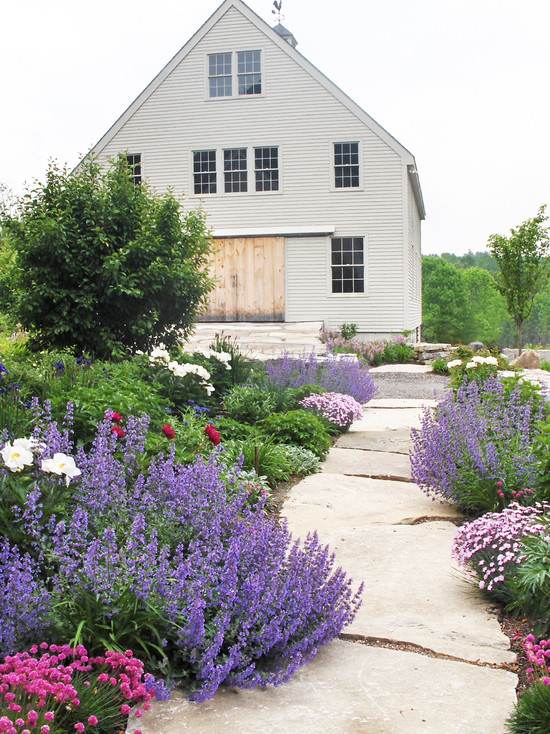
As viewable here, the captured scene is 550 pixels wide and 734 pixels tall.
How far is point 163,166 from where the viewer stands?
2278 cm

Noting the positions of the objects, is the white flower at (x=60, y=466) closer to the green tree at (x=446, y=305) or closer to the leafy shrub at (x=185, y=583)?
the leafy shrub at (x=185, y=583)

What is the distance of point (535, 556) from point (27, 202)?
877 cm

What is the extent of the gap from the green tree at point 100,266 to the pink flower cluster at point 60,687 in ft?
23.2

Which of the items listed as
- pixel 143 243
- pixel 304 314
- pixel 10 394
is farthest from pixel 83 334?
pixel 304 314

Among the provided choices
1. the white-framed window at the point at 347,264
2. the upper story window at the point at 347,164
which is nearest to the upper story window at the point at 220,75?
the upper story window at the point at 347,164

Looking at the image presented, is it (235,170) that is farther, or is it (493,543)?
(235,170)

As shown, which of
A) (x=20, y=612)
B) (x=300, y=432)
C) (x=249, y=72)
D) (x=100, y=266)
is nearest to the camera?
(x=20, y=612)

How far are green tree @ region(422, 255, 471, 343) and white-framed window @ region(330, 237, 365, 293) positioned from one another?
107ft

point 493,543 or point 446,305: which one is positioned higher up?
point 446,305

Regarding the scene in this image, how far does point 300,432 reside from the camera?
7.07m

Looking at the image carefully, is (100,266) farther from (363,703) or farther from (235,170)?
(235,170)

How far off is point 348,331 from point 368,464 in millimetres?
14924

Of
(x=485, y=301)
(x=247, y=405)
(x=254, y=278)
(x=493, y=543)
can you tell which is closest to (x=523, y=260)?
(x=254, y=278)

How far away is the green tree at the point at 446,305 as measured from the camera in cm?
5453
